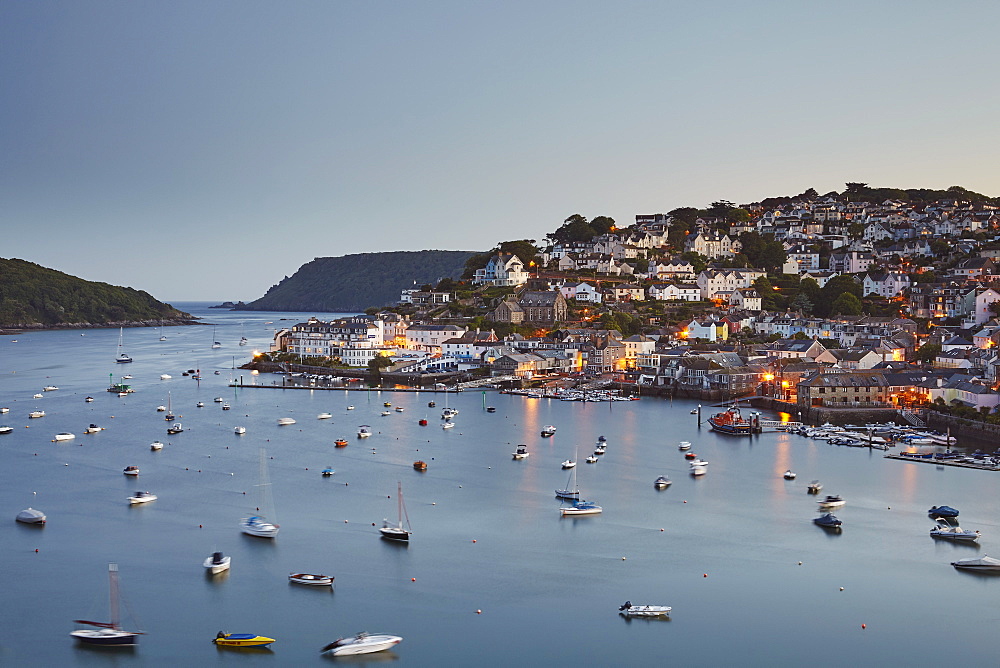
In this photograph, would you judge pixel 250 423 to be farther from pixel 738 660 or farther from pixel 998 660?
pixel 998 660

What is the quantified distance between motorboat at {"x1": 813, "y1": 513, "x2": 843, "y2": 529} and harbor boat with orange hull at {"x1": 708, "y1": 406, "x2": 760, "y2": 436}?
8.23 metres

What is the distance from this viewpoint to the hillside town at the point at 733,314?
96.3ft

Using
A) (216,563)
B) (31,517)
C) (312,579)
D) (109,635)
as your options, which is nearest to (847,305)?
(312,579)

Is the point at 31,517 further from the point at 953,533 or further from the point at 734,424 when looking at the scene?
the point at 734,424

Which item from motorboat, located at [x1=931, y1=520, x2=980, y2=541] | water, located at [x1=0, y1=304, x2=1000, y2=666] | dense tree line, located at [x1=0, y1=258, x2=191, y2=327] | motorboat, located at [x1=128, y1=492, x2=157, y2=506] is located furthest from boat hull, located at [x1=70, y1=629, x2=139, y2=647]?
dense tree line, located at [x1=0, y1=258, x2=191, y2=327]

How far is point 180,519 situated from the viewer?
1500 centimetres

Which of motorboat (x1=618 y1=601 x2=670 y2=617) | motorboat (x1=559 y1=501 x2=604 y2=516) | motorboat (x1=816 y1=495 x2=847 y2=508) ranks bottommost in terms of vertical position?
motorboat (x1=618 y1=601 x2=670 y2=617)

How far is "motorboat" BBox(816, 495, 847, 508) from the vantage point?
15.7 metres

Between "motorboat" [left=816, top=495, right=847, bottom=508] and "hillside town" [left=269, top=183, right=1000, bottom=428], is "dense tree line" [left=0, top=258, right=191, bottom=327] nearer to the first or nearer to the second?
"hillside town" [left=269, top=183, right=1000, bottom=428]

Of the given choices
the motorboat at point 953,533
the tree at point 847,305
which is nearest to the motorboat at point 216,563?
the motorboat at point 953,533

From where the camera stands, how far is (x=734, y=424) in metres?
23.5

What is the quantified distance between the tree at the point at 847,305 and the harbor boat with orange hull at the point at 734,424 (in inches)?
725

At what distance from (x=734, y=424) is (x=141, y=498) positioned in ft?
46.9

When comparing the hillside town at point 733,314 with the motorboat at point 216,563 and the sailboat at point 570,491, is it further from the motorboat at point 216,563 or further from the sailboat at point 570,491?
the motorboat at point 216,563
